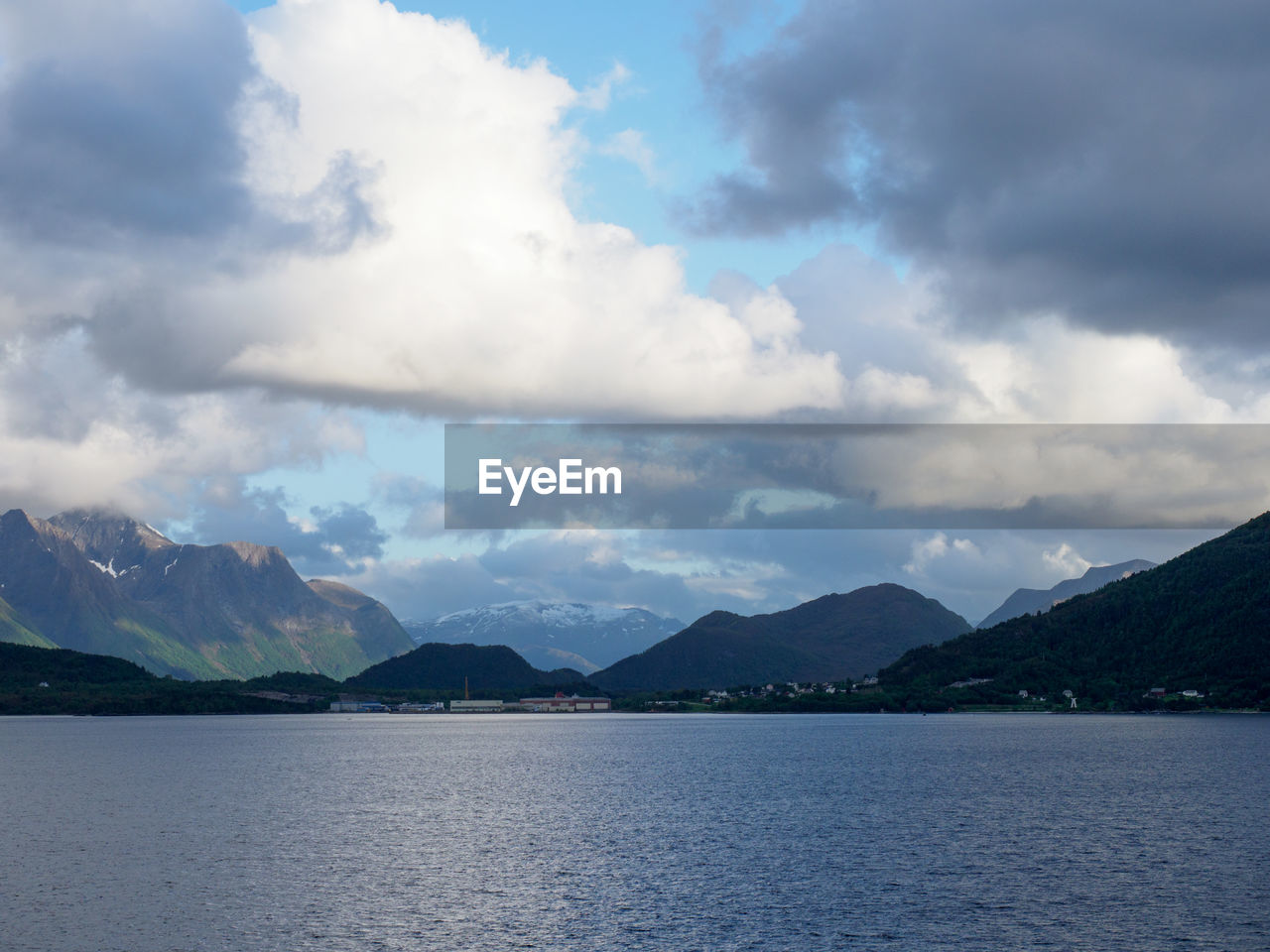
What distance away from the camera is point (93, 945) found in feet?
240

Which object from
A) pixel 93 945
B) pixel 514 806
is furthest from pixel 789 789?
pixel 93 945

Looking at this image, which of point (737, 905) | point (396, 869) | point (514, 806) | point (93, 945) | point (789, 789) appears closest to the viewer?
point (93, 945)

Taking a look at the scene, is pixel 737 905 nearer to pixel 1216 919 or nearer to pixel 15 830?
pixel 1216 919

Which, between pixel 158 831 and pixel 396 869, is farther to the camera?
pixel 158 831

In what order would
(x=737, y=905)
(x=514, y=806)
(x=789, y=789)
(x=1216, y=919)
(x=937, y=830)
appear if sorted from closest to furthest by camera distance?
(x=1216, y=919)
(x=737, y=905)
(x=937, y=830)
(x=514, y=806)
(x=789, y=789)

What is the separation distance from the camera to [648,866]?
101 meters

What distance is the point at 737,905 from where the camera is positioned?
84.9 metres

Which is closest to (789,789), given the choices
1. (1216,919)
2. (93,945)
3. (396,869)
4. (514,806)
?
(514,806)

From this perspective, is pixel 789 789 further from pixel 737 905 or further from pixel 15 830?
pixel 15 830

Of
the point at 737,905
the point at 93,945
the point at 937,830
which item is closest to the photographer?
the point at 93,945

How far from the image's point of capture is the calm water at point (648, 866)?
7669 cm

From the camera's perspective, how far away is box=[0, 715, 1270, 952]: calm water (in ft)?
252

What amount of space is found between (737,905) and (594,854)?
25748 mm

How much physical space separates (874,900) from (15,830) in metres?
91.6
